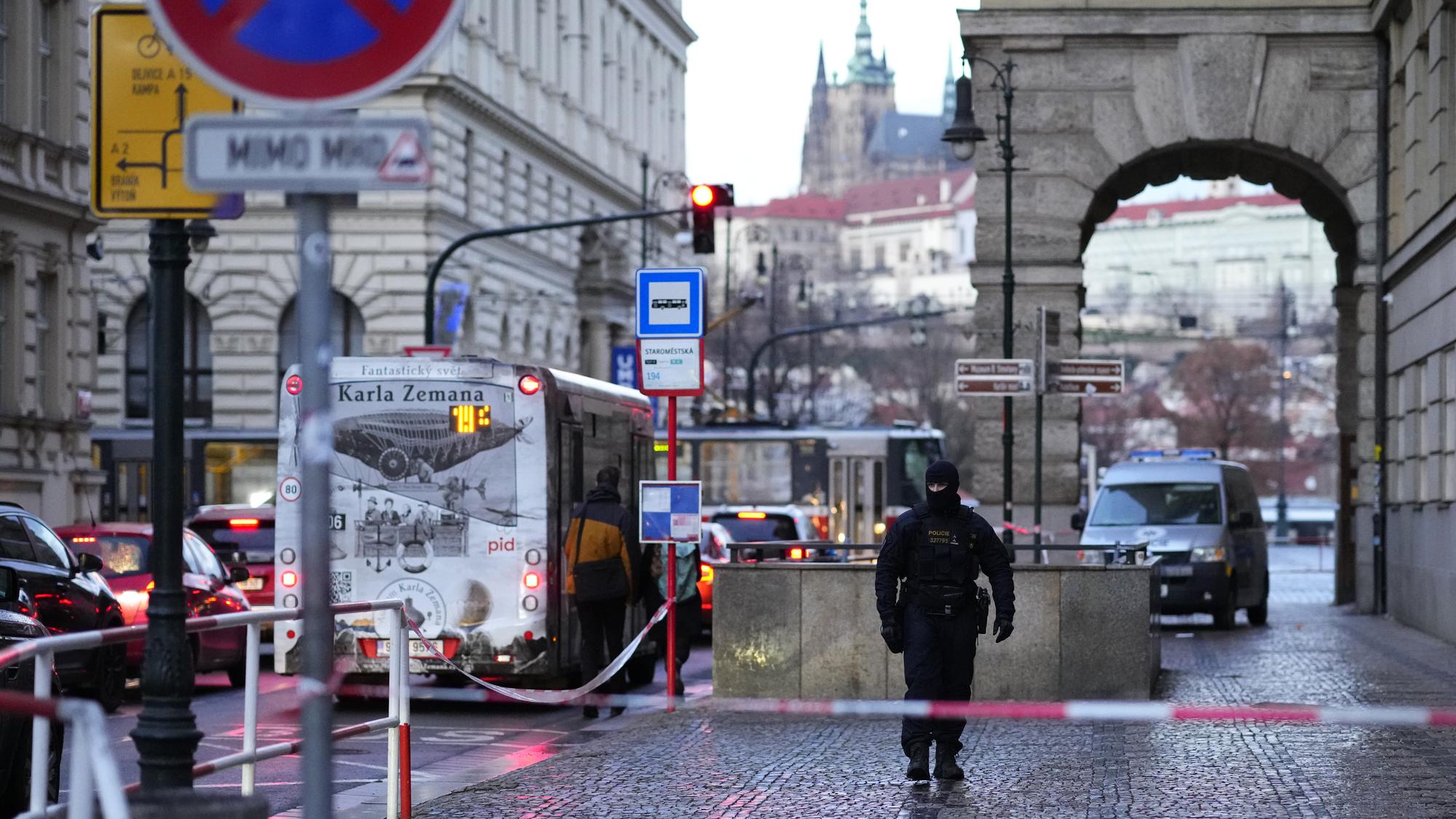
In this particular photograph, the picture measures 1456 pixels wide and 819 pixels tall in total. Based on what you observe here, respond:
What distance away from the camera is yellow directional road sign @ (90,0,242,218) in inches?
285

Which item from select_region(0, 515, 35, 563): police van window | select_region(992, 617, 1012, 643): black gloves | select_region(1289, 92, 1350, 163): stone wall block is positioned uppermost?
select_region(1289, 92, 1350, 163): stone wall block

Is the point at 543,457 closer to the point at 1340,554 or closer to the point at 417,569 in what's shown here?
the point at 417,569

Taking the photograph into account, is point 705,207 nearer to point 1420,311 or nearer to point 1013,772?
point 1420,311

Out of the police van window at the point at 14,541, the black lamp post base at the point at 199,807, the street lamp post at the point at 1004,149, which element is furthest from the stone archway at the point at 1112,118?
the black lamp post base at the point at 199,807

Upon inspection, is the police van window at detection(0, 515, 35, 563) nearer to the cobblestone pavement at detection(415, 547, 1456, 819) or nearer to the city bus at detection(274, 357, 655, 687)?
the city bus at detection(274, 357, 655, 687)

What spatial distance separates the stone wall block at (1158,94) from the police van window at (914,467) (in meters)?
17.1

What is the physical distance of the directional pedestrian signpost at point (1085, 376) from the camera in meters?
24.9

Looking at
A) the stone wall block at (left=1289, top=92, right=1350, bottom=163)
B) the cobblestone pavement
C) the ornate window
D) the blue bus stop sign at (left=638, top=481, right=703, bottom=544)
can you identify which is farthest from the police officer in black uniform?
the ornate window

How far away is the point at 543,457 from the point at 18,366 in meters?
17.3

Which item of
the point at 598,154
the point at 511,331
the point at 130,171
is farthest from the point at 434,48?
the point at 598,154

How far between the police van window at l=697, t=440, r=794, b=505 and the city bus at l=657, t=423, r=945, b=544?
0.01 meters

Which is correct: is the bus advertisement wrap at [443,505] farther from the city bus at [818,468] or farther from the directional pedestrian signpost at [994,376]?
the city bus at [818,468]

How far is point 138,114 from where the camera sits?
744 centimetres

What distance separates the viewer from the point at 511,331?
58250mm
